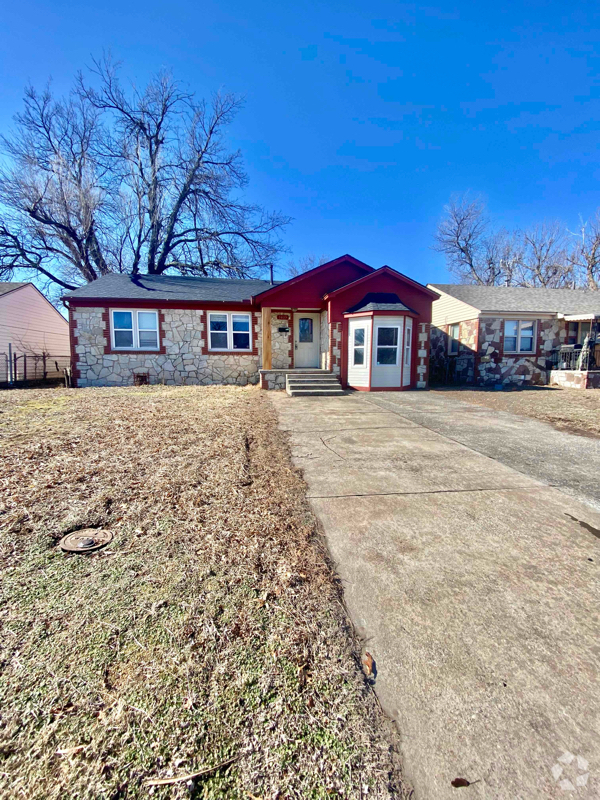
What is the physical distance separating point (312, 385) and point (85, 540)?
9198mm

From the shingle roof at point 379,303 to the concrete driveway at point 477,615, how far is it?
833cm

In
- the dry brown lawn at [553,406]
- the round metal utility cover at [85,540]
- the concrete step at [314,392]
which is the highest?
the concrete step at [314,392]

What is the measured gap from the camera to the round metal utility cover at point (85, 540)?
242 centimetres

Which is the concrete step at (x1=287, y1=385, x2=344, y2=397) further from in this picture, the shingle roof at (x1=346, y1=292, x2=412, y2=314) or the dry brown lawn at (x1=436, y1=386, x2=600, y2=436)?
the dry brown lawn at (x1=436, y1=386, x2=600, y2=436)

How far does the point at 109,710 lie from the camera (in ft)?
4.42

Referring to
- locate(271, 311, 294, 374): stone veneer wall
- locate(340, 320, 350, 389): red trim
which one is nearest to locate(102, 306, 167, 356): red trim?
locate(271, 311, 294, 374): stone veneer wall

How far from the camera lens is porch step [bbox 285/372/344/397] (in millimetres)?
11000

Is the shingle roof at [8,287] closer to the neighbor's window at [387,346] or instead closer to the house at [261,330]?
the house at [261,330]

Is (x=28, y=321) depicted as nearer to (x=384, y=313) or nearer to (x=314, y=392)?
(x=314, y=392)

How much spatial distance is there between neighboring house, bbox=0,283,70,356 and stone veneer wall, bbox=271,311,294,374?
504 inches

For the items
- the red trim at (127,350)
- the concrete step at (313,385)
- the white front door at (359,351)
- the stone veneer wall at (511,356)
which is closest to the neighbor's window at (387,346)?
the white front door at (359,351)

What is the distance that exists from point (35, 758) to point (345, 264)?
13946 millimetres

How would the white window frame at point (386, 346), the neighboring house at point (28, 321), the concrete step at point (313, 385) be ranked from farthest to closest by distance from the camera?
the neighboring house at point (28, 321) → the white window frame at point (386, 346) → the concrete step at point (313, 385)

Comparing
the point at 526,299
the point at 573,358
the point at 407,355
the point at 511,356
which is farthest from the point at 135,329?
the point at 573,358
